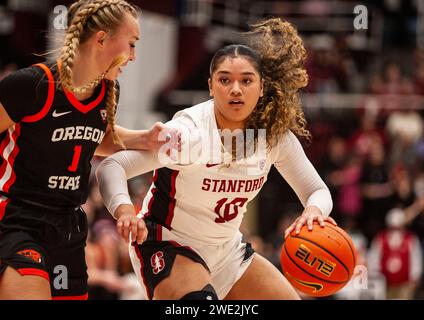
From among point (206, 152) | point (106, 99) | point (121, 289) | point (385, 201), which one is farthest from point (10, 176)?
point (385, 201)

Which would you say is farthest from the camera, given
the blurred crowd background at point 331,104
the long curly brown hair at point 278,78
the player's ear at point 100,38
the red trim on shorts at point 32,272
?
the blurred crowd background at point 331,104

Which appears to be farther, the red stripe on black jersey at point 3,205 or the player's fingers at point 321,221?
the player's fingers at point 321,221

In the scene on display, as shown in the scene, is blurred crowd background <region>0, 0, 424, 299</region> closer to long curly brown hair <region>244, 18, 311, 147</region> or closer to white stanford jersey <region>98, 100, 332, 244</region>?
white stanford jersey <region>98, 100, 332, 244</region>

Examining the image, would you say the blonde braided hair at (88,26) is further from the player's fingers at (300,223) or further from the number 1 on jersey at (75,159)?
the player's fingers at (300,223)

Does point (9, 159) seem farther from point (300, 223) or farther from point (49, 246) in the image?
point (300, 223)

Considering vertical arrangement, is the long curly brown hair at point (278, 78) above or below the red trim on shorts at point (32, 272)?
above

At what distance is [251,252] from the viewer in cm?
483

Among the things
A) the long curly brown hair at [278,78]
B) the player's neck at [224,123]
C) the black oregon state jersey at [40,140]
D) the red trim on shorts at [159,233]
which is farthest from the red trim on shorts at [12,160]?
the long curly brown hair at [278,78]

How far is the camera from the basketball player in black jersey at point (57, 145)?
154 inches

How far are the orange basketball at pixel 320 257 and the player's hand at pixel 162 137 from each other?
2.62 ft

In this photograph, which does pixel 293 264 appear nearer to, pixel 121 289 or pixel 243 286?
pixel 243 286

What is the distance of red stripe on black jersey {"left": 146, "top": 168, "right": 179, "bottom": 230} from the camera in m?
4.58

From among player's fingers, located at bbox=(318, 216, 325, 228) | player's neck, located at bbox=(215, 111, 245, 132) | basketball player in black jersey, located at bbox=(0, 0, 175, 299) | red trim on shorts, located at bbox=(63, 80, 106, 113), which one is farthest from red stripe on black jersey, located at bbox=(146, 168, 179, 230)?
player's fingers, located at bbox=(318, 216, 325, 228)

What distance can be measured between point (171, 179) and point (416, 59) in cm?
1103
